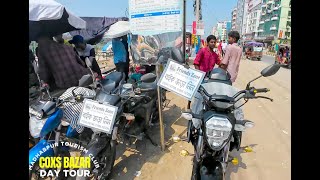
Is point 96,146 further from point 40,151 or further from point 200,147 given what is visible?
point 200,147

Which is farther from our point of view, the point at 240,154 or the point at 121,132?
the point at 240,154

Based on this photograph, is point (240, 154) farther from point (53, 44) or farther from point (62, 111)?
point (53, 44)

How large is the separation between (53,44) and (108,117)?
117 inches

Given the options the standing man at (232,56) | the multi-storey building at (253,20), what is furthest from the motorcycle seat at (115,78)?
the multi-storey building at (253,20)

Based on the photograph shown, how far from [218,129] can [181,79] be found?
3.10 ft

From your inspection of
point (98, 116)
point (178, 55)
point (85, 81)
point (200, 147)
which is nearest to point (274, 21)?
point (178, 55)

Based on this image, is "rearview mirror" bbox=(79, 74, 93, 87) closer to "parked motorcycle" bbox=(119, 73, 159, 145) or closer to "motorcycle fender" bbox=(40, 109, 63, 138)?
"motorcycle fender" bbox=(40, 109, 63, 138)

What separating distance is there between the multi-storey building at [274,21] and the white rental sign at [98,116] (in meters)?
45.0

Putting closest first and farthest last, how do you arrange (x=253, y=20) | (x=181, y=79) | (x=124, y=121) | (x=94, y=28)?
1. (x=181, y=79)
2. (x=124, y=121)
3. (x=94, y=28)
4. (x=253, y=20)

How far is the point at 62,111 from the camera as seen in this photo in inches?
101

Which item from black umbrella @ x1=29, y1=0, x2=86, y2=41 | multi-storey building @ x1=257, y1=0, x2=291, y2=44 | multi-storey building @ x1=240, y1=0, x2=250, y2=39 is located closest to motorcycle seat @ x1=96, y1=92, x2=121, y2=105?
black umbrella @ x1=29, y1=0, x2=86, y2=41

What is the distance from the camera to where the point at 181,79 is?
2.74 meters

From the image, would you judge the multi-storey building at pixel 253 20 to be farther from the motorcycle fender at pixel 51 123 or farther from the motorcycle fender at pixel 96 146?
the motorcycle fender at pixel 51 123
